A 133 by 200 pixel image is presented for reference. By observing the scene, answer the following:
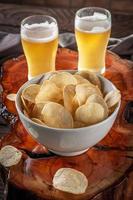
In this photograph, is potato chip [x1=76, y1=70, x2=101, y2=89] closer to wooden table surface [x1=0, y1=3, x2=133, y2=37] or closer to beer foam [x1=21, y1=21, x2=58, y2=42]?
beer foam [x1=21, y1=21, x2=58, y2=42]

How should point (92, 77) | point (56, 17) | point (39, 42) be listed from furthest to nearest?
point (56, 17) → point (39, 42) → point (92, 77)

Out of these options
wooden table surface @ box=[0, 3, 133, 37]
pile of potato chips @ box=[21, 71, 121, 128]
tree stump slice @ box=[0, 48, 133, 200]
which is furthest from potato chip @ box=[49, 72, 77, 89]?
wooden table surface @ box=[0, 3, 133, 37]

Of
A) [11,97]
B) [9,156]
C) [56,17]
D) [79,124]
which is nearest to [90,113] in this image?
[79,124]

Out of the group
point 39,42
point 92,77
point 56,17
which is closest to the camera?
point 92,77

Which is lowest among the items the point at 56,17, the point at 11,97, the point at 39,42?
the point at 56,17

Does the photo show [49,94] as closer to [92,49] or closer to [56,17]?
[92,49]

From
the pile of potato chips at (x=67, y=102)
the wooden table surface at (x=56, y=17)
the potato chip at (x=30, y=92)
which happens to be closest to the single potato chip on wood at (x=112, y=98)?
the pile of potato chips at (x=67, y=102)

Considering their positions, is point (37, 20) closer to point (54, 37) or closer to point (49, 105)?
point (54, 37)

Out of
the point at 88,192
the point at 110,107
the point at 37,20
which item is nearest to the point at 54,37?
the point at 37,20
